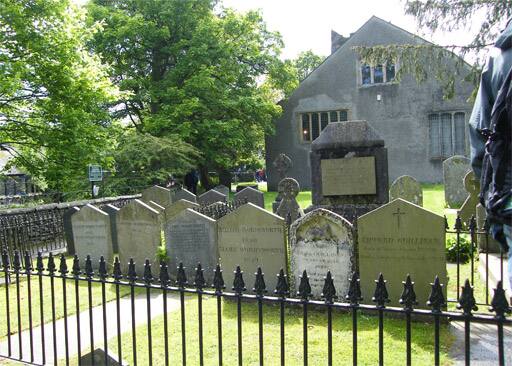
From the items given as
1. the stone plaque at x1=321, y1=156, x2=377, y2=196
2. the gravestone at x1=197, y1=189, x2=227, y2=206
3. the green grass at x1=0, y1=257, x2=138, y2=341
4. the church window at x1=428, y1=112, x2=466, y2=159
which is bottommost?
the green grass at x1=0, y1=257, x2=138, y2=341

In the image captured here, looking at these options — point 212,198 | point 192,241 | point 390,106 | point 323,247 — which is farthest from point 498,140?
point 390,106

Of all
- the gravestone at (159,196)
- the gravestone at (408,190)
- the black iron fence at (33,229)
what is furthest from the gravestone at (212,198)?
the gravestone at (408,190)

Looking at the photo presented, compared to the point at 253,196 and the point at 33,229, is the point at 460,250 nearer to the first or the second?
the point at 253,196

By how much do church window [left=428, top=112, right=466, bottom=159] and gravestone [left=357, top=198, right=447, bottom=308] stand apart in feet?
73.9

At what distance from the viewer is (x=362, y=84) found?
93.0ft

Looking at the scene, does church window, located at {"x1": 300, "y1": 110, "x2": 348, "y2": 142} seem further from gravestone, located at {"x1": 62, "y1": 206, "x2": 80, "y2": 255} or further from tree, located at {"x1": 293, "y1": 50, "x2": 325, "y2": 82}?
tree, located at {"x1": 293, "y1": 50, "x2": 325, "y2": 82}

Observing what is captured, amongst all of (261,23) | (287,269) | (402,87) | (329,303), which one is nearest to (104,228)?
(287,269)

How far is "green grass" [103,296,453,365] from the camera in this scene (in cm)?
497

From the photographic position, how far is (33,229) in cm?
1146

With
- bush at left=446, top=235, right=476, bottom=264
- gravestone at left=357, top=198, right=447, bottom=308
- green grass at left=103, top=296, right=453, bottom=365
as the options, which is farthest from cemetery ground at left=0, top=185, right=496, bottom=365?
bush at left=446, top=235, right=476, bottom=264

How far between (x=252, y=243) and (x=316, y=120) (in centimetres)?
2328

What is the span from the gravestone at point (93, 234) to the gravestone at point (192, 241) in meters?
2.05

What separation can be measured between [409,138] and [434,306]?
26.1 metres

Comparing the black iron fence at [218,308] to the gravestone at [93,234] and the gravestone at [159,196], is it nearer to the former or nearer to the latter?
the gravestone at [93,234]
